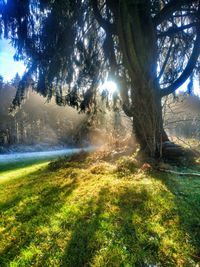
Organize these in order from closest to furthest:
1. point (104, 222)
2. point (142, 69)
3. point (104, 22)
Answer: point (104, 222), point (142, 69), point (104, 22)

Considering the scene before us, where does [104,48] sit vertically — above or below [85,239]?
above

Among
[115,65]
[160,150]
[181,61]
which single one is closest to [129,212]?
[160,150]

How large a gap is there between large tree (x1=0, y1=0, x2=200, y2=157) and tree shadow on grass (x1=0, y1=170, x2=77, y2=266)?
11.4ft

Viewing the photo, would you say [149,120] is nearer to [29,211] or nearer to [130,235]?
[29,211]

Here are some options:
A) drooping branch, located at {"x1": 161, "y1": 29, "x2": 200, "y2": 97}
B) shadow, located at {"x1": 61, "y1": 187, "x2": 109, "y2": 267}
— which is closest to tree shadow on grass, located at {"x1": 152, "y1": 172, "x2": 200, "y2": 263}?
shadow, located at {"x1": 61, "y1": 187, "x2": 109, "y2": 267}

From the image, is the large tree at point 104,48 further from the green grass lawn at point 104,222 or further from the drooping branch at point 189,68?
the green grass lawn at point 104,222

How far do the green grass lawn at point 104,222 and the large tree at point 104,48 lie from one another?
10.3ft

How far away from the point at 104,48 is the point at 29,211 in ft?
25.7

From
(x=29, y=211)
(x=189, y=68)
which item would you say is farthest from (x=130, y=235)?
(x=189, y=68)

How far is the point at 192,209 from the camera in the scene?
4391mm

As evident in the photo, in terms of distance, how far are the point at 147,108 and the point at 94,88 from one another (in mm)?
4456

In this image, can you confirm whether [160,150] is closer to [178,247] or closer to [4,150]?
[178,247]

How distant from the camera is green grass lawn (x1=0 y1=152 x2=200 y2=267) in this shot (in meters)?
3.21

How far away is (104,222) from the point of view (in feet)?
13.1
